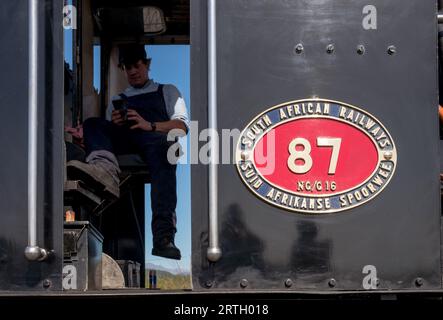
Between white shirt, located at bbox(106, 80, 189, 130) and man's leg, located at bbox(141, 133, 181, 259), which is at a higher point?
white shirt, located at bbox(106, 80, 189, 130)

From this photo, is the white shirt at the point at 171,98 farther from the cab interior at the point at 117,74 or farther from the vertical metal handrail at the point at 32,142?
the vertical metal handrail at the point at 32,142

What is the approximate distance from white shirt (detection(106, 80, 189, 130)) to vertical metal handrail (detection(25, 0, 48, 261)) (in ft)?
3.34

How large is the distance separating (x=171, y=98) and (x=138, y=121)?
208 mm

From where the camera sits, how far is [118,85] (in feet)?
15.6

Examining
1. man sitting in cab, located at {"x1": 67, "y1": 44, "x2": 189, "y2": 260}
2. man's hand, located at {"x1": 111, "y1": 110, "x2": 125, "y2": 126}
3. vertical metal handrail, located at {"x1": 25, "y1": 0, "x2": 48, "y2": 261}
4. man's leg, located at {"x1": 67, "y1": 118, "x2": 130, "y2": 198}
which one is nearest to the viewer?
vertical metal handrail, located at {"x1": 25, "y1": 0, "x2": 48, "y2": 261}

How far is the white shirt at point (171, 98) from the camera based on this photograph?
4.12 m

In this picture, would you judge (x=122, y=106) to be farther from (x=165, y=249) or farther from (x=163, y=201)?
(x=165, y=249)

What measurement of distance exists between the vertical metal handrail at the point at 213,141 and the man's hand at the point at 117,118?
1092 mm

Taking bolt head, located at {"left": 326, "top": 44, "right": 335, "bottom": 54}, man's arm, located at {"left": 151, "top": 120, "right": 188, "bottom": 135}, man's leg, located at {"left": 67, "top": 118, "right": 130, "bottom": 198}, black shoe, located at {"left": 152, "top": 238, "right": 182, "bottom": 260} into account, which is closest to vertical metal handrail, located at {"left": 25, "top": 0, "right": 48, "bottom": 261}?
man's leg, located at {"left": 67, "top": 118, "right": 130, "bottom": 198}

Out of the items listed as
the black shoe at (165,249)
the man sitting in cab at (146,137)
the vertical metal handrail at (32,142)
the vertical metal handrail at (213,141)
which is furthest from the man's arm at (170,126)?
the vertical metal handrail at (32,142)

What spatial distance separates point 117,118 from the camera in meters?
4.25

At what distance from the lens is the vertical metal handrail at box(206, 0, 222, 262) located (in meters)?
3.16

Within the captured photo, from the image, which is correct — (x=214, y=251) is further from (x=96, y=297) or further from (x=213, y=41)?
(x=213, y=41)

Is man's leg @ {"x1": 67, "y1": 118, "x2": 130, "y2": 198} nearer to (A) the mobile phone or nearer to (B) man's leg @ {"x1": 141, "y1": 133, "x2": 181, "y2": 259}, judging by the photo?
(A) the mobile phone
